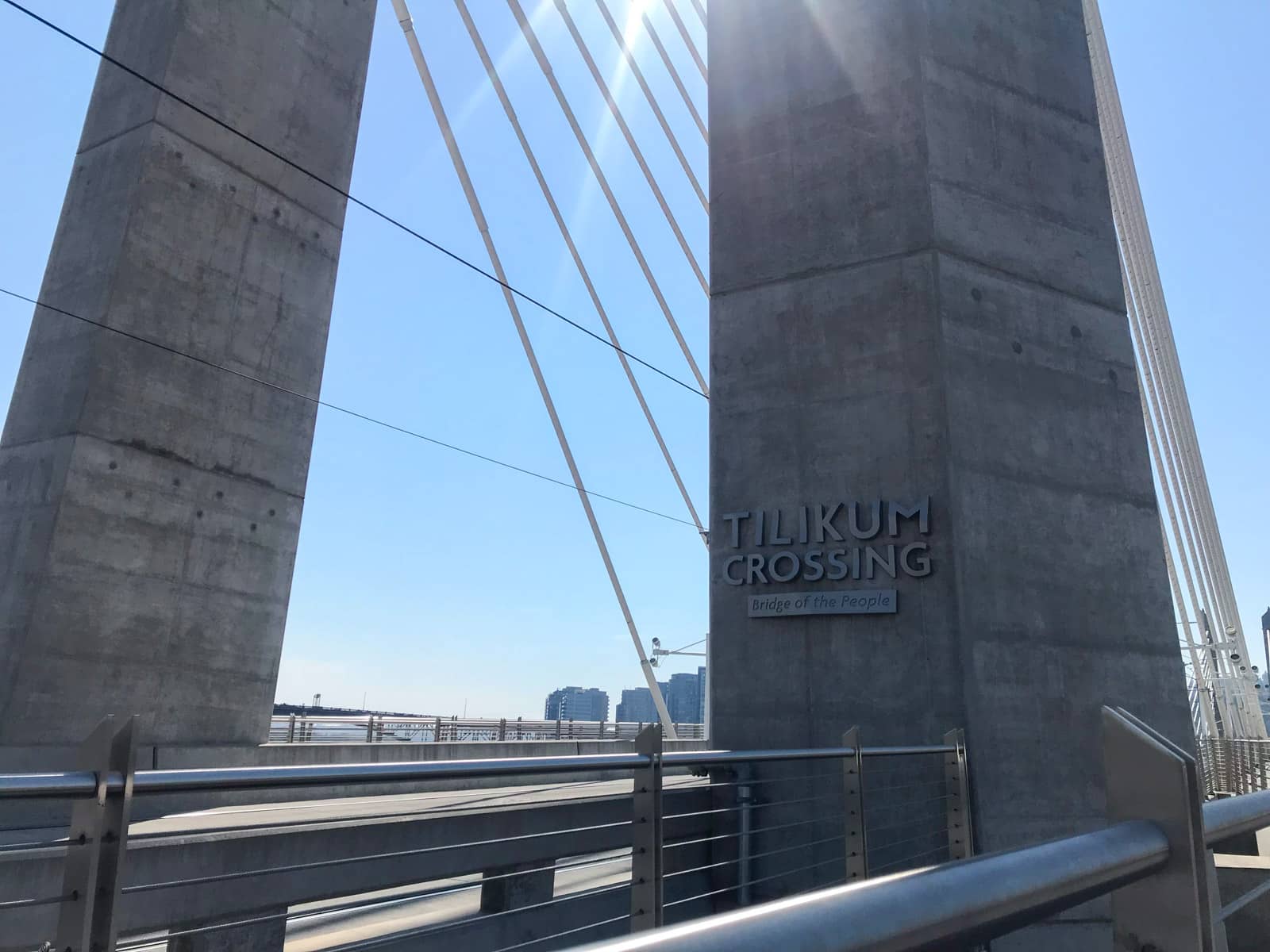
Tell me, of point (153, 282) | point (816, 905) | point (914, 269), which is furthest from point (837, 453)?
point (153, 282)

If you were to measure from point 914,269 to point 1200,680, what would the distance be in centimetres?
2322

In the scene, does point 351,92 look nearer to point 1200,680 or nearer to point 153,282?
point 153,282

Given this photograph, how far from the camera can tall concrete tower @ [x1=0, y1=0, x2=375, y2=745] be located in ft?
28.0

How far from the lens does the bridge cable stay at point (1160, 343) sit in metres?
20.1

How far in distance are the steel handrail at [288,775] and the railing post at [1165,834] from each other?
4.70 ft

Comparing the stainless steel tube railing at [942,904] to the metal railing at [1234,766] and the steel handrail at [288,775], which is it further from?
the metal railing at [1234,766]

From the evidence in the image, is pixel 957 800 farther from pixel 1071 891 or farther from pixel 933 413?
pixel 1071 891

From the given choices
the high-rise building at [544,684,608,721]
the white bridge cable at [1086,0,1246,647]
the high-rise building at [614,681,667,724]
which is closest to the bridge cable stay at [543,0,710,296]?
the white bridge cable at [1086,0,1246,647]

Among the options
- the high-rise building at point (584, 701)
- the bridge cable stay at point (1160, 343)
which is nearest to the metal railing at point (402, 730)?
the bridge cable stay at point (1160, 343)

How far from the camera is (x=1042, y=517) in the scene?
6480 mm

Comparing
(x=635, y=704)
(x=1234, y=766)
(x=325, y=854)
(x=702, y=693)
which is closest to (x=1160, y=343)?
(x=1234, y=766)

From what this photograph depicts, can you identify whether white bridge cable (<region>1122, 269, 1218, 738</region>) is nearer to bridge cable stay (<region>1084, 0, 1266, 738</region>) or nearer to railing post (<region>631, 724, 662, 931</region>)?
bridge cable stay (<region>1084, 0, 1266, 738</region>)

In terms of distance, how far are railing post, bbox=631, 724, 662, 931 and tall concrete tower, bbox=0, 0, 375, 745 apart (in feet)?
23.7

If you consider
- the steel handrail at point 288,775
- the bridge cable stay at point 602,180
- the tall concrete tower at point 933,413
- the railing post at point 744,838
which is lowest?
the railing post at point 744,838
